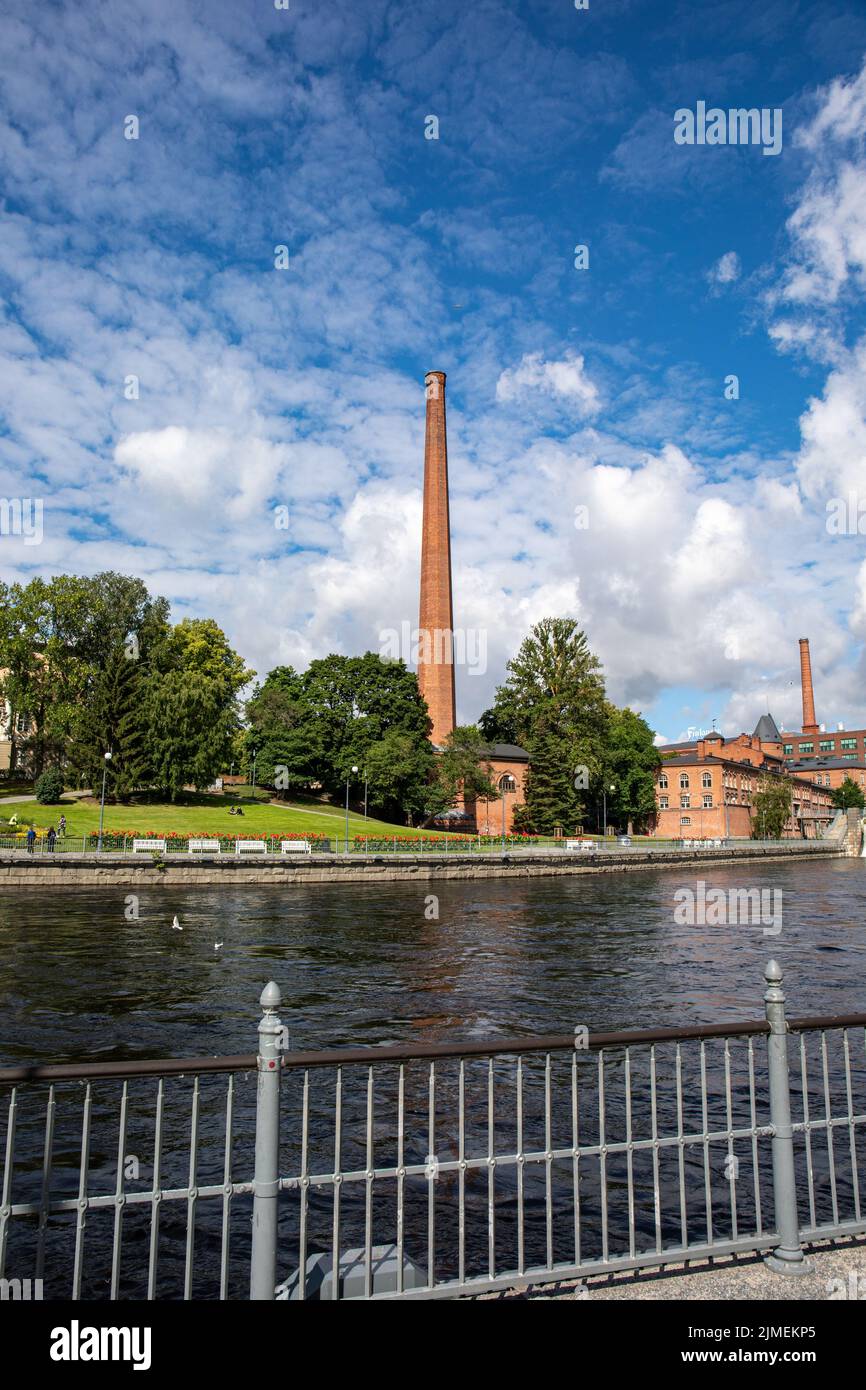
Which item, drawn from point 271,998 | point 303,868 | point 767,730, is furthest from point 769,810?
point 271,998

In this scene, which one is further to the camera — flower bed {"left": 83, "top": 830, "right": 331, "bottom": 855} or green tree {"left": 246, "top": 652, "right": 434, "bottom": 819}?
green tree {"left": 246, "top": 652, "right": 434, "bottom": 819}

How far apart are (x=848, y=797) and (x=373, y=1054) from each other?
157 m

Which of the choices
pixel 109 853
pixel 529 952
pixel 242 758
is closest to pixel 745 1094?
pixel 529 952

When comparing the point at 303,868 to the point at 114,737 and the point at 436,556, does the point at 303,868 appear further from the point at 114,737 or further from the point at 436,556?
the point at 436,556

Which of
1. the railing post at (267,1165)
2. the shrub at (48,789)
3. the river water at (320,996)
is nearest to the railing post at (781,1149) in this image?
the railing post at (267,1165)

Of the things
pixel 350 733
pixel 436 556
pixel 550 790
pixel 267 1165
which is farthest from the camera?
pixel 550 790

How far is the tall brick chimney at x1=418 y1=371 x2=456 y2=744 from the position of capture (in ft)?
250

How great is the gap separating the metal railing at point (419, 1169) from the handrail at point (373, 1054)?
2cm

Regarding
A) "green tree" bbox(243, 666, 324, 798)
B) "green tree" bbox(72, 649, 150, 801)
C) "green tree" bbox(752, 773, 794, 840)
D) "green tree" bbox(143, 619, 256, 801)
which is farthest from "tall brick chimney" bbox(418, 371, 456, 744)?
"green tree" bbox(752, 773, 794, 840)

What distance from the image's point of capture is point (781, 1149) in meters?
4.88

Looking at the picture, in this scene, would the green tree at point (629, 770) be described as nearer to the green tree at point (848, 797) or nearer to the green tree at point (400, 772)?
the green tree at point (400, 772)

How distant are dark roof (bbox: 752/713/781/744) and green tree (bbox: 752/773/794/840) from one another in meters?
44.4

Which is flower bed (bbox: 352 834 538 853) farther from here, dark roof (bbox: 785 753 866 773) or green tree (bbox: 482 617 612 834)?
dark roof (bbox: 785 753 866 773)

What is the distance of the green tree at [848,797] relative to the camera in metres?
144
